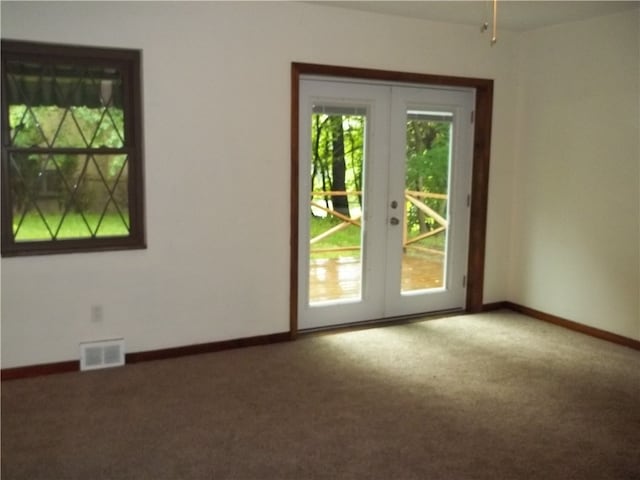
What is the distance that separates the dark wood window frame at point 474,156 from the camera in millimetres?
4367

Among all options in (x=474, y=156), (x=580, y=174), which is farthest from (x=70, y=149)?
(x=580, y=174)

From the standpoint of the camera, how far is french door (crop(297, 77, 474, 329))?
15.3 ft

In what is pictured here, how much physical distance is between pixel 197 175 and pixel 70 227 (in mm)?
894

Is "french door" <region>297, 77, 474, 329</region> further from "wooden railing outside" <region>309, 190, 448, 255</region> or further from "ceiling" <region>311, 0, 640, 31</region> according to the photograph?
"ceiling" <region>311, 0, 640, 31</region>

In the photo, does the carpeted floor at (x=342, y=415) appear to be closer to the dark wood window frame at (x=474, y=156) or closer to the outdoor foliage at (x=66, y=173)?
the dark wood window frame at (x=474, y=156)

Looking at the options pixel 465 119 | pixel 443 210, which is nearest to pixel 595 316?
pixel 443 210

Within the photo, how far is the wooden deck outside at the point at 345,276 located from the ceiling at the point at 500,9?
196 centimetres

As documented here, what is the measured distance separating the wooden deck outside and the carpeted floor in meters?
0.51

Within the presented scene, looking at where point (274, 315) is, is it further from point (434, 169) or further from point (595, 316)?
point (595, 316)

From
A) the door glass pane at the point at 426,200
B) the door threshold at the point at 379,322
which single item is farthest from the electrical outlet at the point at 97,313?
the door glass pane at the point at 426,200

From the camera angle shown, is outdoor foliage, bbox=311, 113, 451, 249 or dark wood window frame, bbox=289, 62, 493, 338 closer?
dark wood window frame, bbox=289, 62, 493, 338

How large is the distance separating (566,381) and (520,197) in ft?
6.64

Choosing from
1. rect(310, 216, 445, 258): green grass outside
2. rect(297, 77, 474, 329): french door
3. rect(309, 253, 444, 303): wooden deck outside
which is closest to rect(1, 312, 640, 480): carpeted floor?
rect(309, 253, 444, 303): wooden deck outside

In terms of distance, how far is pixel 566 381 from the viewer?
3.77 m
